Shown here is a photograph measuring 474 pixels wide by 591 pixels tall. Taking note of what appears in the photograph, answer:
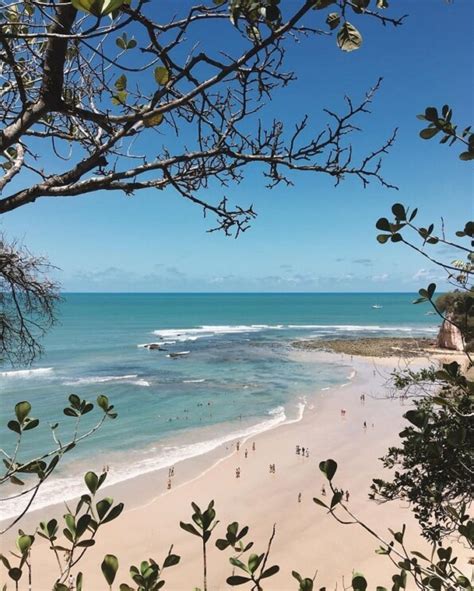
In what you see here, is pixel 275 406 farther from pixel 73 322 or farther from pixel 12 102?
pixel 73 322

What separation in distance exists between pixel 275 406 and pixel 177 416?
6300mm

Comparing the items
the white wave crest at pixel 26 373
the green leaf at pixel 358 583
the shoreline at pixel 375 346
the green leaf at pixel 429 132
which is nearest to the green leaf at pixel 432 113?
the green leaf at pixel 429 132

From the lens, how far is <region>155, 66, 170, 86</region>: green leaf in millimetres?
1772

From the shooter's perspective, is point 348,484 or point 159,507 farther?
point 348,484

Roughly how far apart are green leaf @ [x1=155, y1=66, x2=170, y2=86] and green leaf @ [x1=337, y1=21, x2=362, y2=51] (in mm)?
679

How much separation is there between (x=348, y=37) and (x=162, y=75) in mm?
725

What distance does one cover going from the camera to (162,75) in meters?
1.79

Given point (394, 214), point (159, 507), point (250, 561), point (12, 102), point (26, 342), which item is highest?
point (12, 102)

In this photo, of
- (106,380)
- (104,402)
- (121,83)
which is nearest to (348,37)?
(121,83)

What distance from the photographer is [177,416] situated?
25.2 m

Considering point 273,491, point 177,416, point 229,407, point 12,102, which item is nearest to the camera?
point 12,102

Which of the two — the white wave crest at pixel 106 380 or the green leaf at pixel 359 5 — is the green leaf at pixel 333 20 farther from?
the white wave crest at pixel 106 380

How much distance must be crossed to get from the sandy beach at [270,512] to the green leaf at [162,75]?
928 cm

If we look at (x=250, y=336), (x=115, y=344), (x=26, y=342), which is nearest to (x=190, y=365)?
(x=115, y=344)
